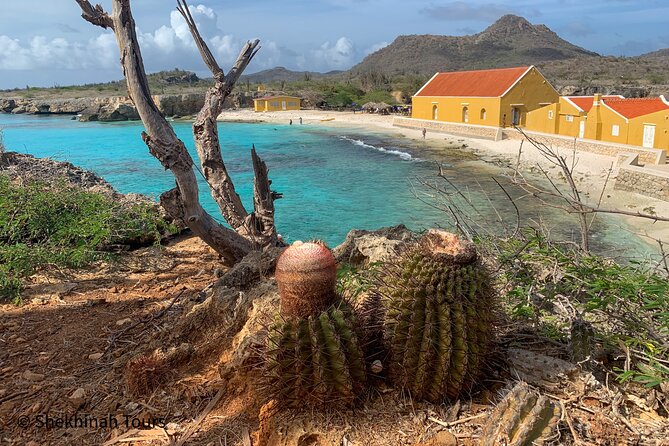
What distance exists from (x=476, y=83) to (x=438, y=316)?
4067cm

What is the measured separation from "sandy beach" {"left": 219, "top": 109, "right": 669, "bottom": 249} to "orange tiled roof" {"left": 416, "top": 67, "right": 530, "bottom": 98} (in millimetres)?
3675

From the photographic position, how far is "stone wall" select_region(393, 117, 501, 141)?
35188 millimetres

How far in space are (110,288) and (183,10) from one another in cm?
299

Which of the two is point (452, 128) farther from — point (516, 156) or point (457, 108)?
point (516, 156)

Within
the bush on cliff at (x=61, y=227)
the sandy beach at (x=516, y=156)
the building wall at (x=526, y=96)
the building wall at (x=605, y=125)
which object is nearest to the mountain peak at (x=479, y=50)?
the sandy beach at (x=516, y=156)

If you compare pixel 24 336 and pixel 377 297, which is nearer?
pixel 377 297

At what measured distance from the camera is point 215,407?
2.72 m

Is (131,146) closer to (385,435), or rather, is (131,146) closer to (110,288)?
(110,288)

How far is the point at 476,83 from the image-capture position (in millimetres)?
39875

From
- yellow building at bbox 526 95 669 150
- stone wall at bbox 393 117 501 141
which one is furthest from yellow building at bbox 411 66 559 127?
yellow building at bbox 526 95 669 150

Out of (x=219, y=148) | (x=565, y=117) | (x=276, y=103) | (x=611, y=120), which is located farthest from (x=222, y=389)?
(x=276, y=103)

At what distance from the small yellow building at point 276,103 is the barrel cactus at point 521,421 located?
222 ft

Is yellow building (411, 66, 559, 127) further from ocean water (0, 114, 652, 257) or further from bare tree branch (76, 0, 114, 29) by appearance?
bare tree branch (76, 0, 114, 29)

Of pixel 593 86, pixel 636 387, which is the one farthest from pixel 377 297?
pixel 593 86
